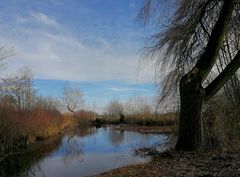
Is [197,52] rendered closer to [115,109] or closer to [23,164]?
[23,164]

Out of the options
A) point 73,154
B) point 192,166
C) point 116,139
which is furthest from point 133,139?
point 192,166

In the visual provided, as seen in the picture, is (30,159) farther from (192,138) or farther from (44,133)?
(44,133)

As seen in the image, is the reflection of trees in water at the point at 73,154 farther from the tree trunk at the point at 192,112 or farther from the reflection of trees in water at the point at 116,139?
the tree trunk at the point at 192,112

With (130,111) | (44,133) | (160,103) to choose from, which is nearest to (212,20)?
(160,103)

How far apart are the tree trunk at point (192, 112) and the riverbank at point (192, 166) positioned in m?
0.59

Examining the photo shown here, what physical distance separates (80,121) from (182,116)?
190 feet

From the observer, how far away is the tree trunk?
10.2 m

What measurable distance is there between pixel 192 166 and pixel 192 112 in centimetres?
272

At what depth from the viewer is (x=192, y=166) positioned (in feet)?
25.8

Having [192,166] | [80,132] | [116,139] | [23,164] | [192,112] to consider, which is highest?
[192,112]

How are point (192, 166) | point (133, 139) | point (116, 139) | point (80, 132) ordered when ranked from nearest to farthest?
1. point (192, 166)
2. point (133, 139)
3. point (116, 139)
4. point (80, 132)

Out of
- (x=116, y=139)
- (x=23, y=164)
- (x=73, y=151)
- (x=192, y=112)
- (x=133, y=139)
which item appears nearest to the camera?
(x=192, y=112)

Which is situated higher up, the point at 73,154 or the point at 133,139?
the point at 133,139

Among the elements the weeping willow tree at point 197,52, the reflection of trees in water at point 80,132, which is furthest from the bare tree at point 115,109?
the weeping willow tree at point 197,52
